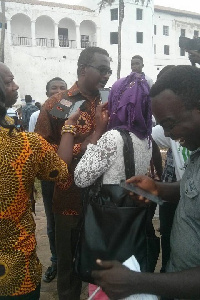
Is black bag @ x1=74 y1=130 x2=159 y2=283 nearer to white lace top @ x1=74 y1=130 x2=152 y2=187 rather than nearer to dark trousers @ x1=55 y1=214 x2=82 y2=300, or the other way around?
white lace top @ x1=74 y1=130 x2=152 y2=187

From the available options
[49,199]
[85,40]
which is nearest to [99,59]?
[49,199]

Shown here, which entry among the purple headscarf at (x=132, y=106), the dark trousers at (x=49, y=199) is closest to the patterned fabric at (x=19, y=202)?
the purple headscarf at (x=132, y=106)

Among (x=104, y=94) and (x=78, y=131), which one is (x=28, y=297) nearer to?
(x=78, y=131)

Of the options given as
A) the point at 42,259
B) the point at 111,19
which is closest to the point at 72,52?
the point at 111,19

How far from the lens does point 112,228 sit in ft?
5.72

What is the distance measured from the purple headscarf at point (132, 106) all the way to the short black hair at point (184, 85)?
336 millimetres

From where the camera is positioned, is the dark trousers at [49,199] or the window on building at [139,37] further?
the window on building at [139,37]

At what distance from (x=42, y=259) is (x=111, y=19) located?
3351 centimetres

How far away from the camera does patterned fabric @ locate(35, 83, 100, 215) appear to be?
2717 mm

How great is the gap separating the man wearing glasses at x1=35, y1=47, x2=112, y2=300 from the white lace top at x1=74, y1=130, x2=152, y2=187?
578mm

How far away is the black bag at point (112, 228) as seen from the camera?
68.0 inches

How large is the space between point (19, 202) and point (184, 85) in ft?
3.28

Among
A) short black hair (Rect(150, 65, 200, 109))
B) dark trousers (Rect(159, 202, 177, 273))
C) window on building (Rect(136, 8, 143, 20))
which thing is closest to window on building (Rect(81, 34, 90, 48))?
window on building (Rect(136, 8, 143, 20))

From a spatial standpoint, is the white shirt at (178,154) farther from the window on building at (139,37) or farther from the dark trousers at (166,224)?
the window on building at (139,37)
